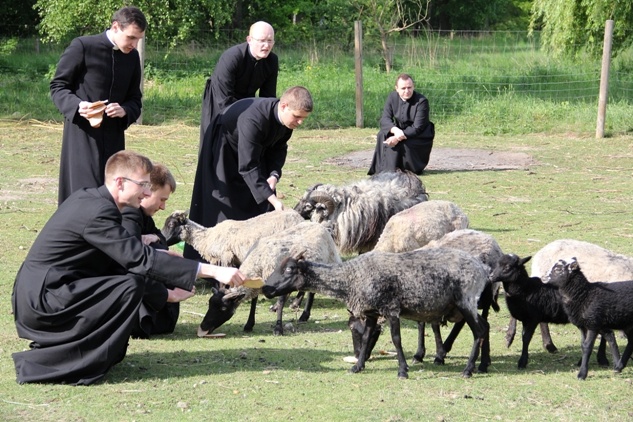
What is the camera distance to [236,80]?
10.4m

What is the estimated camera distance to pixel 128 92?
9180 mm

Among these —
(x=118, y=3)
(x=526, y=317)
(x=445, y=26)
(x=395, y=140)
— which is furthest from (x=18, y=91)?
(x=445, y=26)

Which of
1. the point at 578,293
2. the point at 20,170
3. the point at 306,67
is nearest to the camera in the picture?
the point at 578,293

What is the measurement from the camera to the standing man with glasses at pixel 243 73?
33.3 ft

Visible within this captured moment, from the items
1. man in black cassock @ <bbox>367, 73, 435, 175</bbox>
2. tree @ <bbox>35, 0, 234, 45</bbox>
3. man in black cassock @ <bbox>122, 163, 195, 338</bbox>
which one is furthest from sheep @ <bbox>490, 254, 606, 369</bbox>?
tree @ <bbox>35, 0, 234, 45</bbox>

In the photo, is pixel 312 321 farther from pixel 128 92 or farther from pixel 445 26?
pixel 445 26

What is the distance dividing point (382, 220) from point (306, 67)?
18842 mm

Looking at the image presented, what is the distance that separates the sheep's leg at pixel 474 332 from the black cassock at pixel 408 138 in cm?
929

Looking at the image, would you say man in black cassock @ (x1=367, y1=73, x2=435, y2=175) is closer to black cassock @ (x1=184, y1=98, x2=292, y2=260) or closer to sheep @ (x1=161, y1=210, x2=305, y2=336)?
black cassock @ (x1=184, y1=98, x2=292, y2=260)

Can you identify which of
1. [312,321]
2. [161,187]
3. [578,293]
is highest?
[161,187]

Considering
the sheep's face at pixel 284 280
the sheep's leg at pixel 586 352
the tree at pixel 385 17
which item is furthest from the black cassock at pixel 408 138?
the tree at pixel 385 17

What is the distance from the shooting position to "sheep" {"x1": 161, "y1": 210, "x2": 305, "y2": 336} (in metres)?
8.64

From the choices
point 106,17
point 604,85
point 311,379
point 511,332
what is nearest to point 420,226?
point 511,332

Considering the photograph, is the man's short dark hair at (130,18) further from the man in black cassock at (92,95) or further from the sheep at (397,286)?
the sheep at (397,286)
